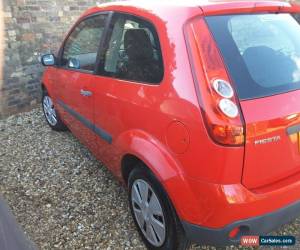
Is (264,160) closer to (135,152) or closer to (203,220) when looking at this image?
(203,220)

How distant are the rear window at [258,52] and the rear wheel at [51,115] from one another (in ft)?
9.84

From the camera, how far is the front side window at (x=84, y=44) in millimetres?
3132

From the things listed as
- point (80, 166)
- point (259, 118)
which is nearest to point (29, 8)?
point (80, 166)

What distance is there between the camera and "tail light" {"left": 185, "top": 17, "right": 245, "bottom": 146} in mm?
1885

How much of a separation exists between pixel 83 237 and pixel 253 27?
2.03 meters

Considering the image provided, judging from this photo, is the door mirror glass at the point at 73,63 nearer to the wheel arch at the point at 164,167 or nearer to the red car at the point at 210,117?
the red car at the point at 210,117

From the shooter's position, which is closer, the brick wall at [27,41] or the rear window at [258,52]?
the rear window at [258,52]

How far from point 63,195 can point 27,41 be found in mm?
3224

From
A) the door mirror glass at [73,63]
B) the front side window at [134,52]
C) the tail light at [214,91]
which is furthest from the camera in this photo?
the door mirror glass at [73,63]

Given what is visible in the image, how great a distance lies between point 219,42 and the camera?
6.63 ft

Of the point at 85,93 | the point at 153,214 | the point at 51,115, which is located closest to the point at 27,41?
the point at 51,115

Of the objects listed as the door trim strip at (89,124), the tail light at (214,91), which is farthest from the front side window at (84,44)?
the tail light at (214,91)

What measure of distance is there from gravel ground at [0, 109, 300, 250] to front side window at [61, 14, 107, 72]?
112 cm

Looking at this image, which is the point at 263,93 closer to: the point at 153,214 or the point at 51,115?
the point at 153,214
